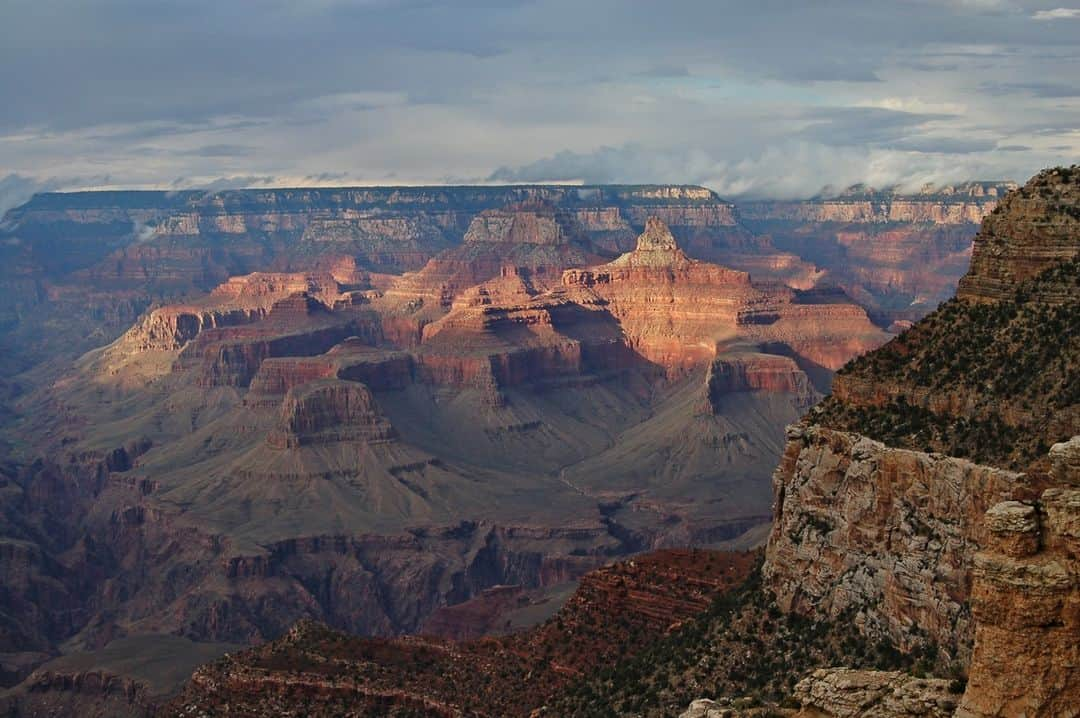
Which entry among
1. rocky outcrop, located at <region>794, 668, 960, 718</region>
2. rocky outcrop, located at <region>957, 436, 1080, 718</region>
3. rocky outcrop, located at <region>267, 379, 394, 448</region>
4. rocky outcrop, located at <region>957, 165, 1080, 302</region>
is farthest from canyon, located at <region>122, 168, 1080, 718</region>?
rocky outcrop, located at <region>267, 379, 394, 448</region>

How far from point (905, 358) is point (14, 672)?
98.4m

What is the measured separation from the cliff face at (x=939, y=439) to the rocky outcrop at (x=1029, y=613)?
1287 centimetres

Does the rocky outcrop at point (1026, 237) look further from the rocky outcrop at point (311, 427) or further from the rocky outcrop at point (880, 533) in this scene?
the rocky outcrop at point (311, 427)

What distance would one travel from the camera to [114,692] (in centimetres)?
10938

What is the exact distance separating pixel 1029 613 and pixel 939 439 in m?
23.2

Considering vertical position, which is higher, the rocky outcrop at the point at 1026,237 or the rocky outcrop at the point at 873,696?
the rocky outcrop at the point at 1026,237

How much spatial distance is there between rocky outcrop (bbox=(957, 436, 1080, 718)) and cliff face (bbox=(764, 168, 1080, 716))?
42.2 feet

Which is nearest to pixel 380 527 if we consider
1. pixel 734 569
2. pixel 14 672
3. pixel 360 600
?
pixel 360 600

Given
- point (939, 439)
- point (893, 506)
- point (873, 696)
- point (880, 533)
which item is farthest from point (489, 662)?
point (873, 696)

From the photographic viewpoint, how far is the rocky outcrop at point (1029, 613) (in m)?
25.3

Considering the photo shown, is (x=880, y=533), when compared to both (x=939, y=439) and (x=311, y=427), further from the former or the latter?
(x=311, y=427)

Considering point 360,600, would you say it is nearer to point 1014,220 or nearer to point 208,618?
point 208,618

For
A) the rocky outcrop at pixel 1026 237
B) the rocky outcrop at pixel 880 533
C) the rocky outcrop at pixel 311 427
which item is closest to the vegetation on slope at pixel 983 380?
the rocky outcrop at pixel 1026 237

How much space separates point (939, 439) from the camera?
48.0m
